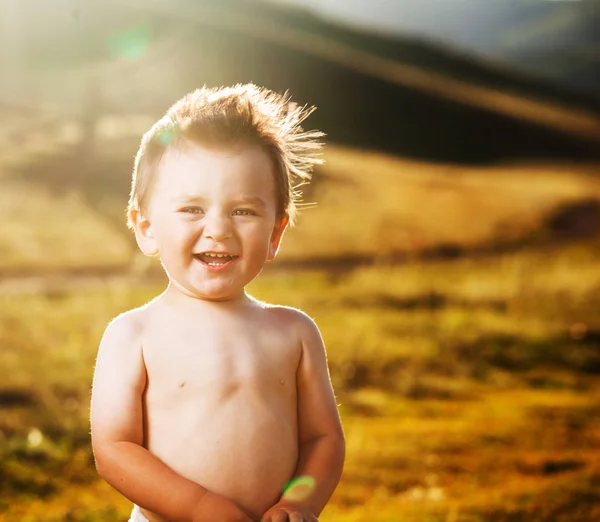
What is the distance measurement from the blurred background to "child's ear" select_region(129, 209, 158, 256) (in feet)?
7.11

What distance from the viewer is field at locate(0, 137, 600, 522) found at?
4.54 meters

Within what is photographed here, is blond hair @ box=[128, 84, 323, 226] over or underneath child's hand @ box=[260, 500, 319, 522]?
over

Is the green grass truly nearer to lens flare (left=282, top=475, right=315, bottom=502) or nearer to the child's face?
lens flare (left=282, top=475, right=315, bottom=502)

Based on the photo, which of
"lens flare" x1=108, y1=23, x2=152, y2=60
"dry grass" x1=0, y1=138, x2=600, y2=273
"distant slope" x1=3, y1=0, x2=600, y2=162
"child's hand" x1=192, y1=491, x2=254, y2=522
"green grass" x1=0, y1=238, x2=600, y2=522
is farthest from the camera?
"lens flare" x1=108, y1=23, x2=152, y2=60

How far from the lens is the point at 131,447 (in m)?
1.79

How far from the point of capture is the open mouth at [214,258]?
1.83 metres

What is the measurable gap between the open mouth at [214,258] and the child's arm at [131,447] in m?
0.19

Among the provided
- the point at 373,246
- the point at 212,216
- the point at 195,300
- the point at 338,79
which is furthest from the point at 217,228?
the point at 338,79

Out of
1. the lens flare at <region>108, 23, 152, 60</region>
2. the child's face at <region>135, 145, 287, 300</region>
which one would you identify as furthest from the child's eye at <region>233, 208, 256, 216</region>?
the lens flare at <region>108, 23, 152, 60</region>

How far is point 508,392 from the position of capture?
6547mm

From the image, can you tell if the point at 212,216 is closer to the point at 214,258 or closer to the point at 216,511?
the point at 214,258

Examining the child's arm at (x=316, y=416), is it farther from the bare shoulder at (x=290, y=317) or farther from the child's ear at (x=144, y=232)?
the child's ear at (x=144, y=232)

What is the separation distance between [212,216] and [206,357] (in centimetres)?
29

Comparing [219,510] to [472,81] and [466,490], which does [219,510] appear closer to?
[466,490]
